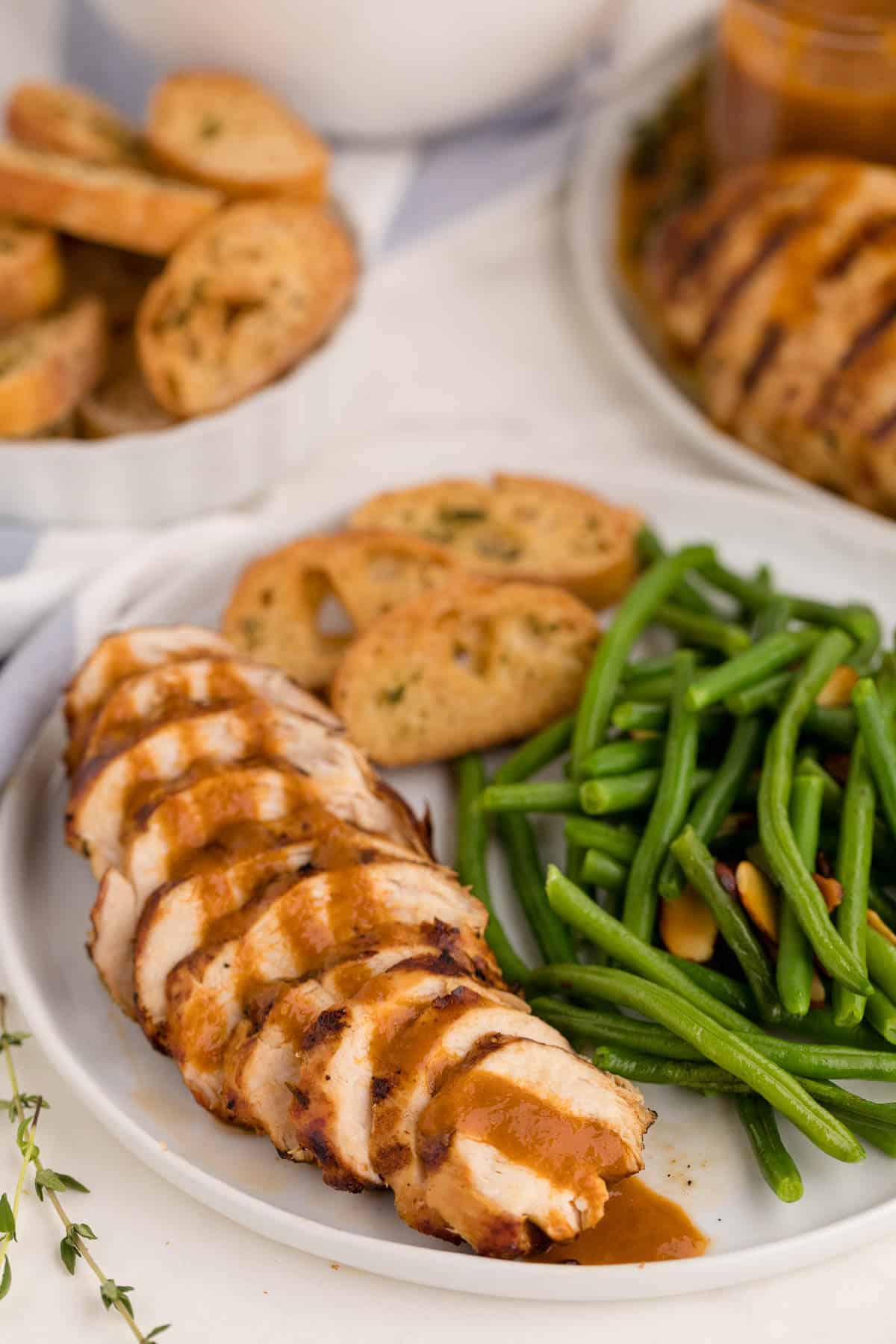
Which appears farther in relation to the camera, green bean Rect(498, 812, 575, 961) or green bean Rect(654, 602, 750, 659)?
green bean Rect(654, 602, 750, 659)

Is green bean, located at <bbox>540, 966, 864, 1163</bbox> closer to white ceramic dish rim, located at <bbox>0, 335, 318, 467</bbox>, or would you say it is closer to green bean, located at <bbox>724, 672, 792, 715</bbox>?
green bean, located at <bbox>724, 672, 792, 715</bbox>

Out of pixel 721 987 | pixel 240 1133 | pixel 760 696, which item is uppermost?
pixel 760 696

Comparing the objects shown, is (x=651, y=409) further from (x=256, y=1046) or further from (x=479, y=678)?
(x=256, y=1046)

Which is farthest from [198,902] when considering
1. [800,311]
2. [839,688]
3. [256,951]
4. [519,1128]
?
[800,311]

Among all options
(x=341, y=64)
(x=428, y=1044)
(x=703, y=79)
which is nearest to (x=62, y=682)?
(x=428, y=1044)

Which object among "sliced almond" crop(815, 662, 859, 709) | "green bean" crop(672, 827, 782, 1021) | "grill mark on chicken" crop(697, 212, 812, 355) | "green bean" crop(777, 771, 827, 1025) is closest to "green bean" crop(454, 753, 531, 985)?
"green bean" crop(672, 827, 782, 1021)

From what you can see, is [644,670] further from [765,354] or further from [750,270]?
[750,270]
